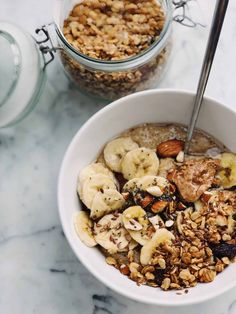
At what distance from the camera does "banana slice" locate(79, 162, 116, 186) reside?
1.16m

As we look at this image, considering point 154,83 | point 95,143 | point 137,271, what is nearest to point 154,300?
point 137,271

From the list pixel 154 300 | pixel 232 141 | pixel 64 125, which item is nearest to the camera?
pixel 154 300

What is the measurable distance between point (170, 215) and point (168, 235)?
0.04 m

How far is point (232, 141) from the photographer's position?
1169 mm

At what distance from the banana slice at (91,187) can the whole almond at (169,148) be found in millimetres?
106

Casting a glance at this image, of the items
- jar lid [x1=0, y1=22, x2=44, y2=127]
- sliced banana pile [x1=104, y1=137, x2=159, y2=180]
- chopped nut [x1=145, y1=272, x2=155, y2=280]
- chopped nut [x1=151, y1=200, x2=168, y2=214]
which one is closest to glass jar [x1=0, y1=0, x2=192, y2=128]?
jar lid [x1=0, y1=22, x2=44, y2=127]

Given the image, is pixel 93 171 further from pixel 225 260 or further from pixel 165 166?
pixel 225 260

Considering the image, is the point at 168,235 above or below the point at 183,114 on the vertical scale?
below

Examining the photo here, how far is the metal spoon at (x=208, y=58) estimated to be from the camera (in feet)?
2.97

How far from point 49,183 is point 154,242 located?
26 cm

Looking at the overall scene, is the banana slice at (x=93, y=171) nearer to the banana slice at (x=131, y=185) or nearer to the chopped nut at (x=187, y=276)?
the banana slice at (x=131, y=185)

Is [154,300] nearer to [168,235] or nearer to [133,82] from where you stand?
[168,235]

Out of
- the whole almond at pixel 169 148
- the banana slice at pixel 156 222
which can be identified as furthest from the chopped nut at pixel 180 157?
the banana slice at pixel 156 222

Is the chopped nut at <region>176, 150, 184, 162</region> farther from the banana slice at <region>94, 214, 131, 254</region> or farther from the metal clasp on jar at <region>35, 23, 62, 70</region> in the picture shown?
the metal clasp on jar at <region>35, 23, 62, 70</region>
